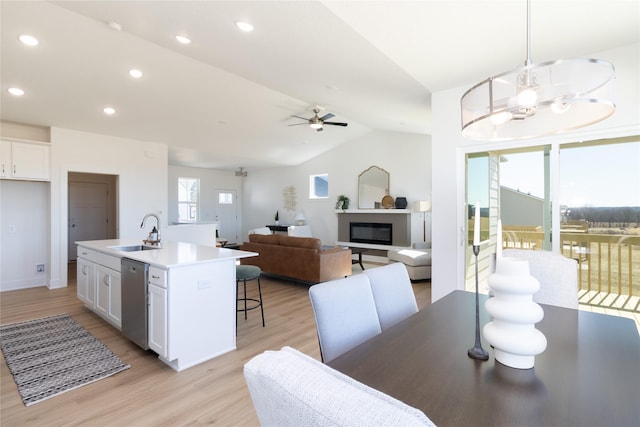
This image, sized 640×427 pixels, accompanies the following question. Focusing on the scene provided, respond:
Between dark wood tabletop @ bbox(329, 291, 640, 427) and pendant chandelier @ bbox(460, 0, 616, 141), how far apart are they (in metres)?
0.96

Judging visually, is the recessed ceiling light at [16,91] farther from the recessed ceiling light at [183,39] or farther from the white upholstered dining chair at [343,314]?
the white upholstered dining chair at [343,314]

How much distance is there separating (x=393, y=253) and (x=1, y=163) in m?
6.33

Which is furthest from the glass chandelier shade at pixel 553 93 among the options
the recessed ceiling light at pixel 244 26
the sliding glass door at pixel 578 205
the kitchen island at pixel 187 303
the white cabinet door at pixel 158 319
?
the white cabinet door at pixel 158 319

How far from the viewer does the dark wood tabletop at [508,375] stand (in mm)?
825

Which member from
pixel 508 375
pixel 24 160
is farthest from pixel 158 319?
pixel 24 160

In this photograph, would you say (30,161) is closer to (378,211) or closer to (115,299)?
(115,299)

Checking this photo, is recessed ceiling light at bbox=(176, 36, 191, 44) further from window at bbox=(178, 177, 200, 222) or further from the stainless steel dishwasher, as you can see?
window at bbox=(178, 177, 200, 222)

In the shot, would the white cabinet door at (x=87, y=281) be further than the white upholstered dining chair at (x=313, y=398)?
Yes

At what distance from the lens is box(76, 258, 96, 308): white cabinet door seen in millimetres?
3545

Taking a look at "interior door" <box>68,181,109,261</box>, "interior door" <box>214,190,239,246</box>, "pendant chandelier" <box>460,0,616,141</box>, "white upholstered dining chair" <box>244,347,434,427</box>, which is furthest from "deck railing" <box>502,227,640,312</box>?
"interior door" <box>68,181,109,261</box>

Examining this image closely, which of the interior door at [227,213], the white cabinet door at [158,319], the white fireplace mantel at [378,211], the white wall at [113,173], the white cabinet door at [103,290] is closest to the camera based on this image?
the white cabinet door at [158,319]

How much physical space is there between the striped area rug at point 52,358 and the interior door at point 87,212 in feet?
15.8

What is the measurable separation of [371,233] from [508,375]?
688 centimetres

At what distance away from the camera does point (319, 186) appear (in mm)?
9148
